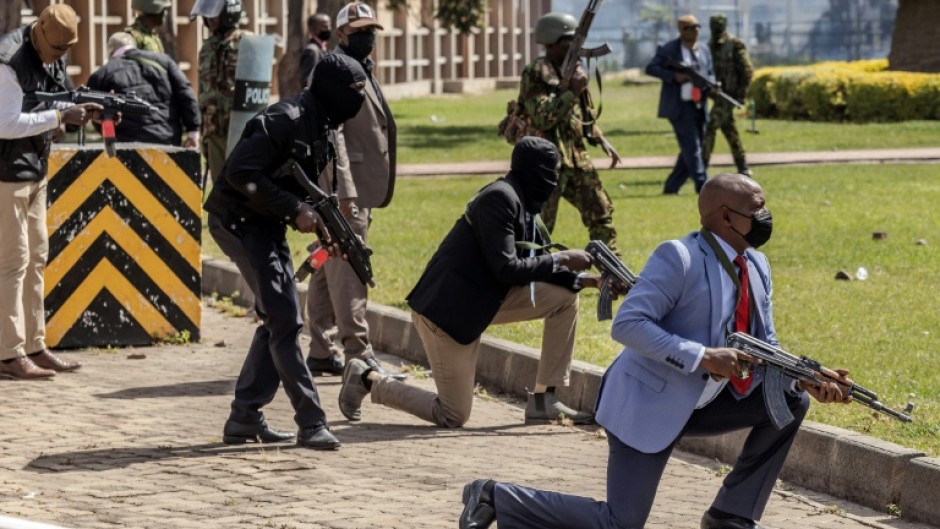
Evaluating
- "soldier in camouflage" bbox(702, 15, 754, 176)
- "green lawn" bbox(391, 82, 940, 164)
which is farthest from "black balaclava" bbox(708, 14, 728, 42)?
"green lawn" bbox(391, 82, 940, 164)

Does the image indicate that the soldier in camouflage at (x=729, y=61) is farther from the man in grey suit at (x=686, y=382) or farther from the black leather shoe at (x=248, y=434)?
the man in grey suit at (x=686, y=382)

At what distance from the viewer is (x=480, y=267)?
8.12 meters

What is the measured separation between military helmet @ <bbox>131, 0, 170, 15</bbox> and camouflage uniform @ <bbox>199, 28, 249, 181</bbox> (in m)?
0.39

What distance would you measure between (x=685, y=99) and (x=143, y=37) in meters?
7.07

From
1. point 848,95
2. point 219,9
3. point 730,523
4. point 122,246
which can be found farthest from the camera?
point 848,95

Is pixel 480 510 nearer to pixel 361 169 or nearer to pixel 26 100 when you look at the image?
pixel 361 169

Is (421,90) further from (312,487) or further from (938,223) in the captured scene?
(312,487)

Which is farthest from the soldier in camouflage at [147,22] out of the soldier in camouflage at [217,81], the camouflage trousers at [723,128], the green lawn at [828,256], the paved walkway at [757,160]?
the paved walkway at [757,160]

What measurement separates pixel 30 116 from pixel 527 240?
2664mm

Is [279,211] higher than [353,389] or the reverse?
higher

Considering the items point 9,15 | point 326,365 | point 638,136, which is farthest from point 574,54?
point 638,136

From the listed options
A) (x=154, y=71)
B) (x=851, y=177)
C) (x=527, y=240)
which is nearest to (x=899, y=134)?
(x=851, y=177)

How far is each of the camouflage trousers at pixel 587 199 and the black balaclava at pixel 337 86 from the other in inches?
149

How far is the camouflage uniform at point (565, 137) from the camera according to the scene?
1119 cm
